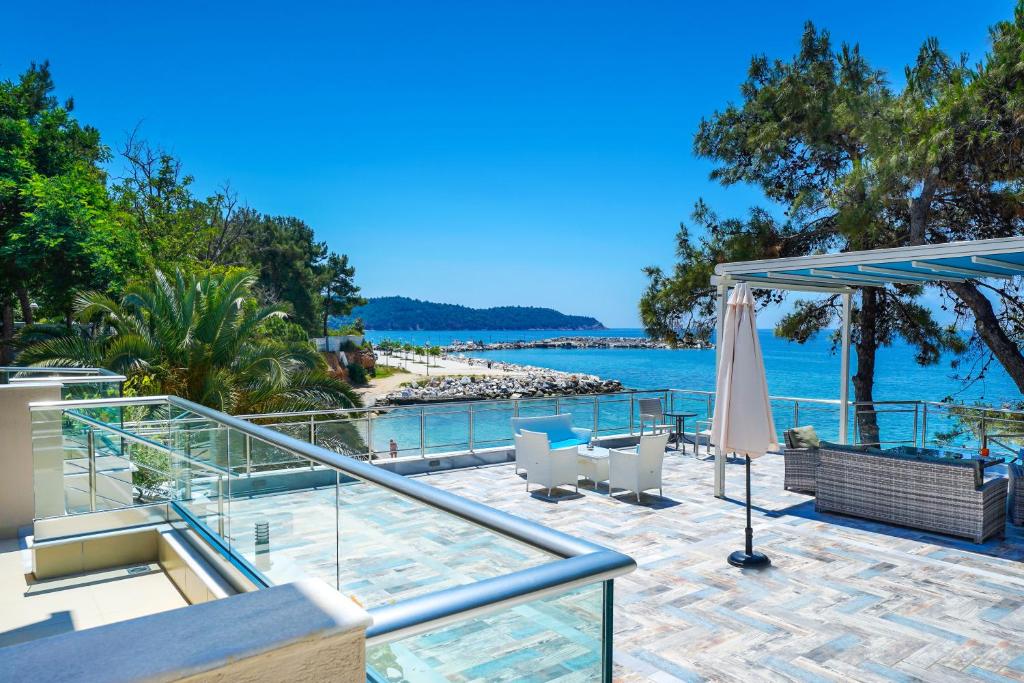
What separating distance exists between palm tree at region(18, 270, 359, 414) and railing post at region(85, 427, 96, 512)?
5.27 metres

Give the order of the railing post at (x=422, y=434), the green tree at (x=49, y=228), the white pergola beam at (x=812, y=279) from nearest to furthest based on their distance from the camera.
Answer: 1. the white pergola beam at (x=812, y=279)
2. the railing post at (x=422, y=434)
3. the green tree at (x=49, y=228)

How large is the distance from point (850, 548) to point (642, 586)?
2.47m

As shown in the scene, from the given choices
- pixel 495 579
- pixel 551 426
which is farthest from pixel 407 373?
pixel 495 579

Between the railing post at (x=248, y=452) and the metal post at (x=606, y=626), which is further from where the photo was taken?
the railing post at (x=248, y=452)

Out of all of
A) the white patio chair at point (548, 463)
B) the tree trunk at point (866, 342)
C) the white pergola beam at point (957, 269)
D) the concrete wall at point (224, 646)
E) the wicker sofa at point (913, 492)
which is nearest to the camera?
the concrete wall at point (224, 646)

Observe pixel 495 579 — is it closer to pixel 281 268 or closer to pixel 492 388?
pixel 281 268

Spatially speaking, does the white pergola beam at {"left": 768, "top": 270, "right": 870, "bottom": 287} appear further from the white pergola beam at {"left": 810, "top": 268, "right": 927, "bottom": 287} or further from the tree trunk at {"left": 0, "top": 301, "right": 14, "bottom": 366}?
the tree trunk at {"left": 0, "top": 301, "right": 14, "bottom": 366}

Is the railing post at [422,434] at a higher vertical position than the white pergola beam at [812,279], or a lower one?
lower

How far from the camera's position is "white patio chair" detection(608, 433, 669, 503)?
335 inches

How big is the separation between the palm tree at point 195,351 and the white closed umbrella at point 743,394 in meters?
8.19

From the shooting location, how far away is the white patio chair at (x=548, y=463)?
8.83m

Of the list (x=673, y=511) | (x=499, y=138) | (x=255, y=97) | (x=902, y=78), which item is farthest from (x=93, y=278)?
(x=499, y=138)

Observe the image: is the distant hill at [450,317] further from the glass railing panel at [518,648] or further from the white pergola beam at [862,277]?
the glass railing panel at [518,648]

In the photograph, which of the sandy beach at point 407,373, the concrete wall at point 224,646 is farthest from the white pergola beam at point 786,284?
the sandy beach at point 407,373
